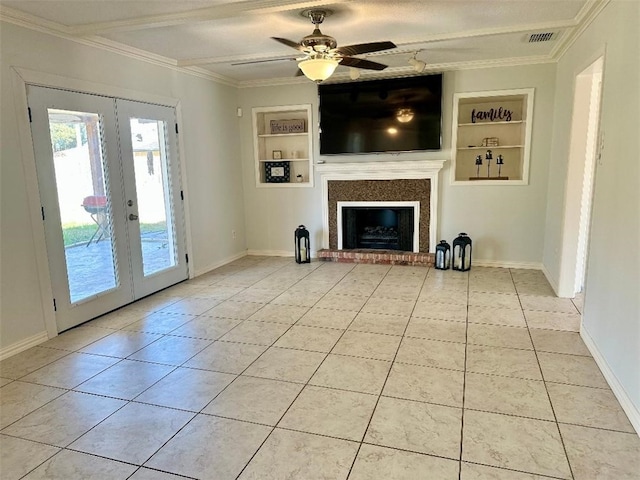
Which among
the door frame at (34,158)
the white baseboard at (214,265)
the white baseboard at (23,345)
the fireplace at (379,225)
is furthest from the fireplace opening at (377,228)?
the white baseboard at (23,345)

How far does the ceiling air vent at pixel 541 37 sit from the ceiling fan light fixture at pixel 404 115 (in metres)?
1.62

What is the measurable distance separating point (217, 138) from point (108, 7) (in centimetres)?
273

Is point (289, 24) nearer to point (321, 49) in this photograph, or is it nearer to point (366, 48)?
point (321, 49)

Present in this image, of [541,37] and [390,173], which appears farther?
[390,173]

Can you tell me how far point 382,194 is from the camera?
5.90 meters

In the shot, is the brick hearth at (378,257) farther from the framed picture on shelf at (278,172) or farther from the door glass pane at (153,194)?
the door glass pane at (153,194)

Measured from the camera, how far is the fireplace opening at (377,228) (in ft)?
19.6

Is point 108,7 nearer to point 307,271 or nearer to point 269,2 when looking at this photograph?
point 269,2

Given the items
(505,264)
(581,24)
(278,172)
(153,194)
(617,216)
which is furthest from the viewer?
(278,172)

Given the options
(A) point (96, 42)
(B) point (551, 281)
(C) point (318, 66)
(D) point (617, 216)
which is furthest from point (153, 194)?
(B) point (551, 281)

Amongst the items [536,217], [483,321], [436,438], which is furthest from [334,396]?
[536,217]

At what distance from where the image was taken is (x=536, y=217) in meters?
5.39

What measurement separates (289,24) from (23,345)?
11.2ft

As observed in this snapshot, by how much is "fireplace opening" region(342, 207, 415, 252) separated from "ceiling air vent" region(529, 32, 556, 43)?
2.49m
